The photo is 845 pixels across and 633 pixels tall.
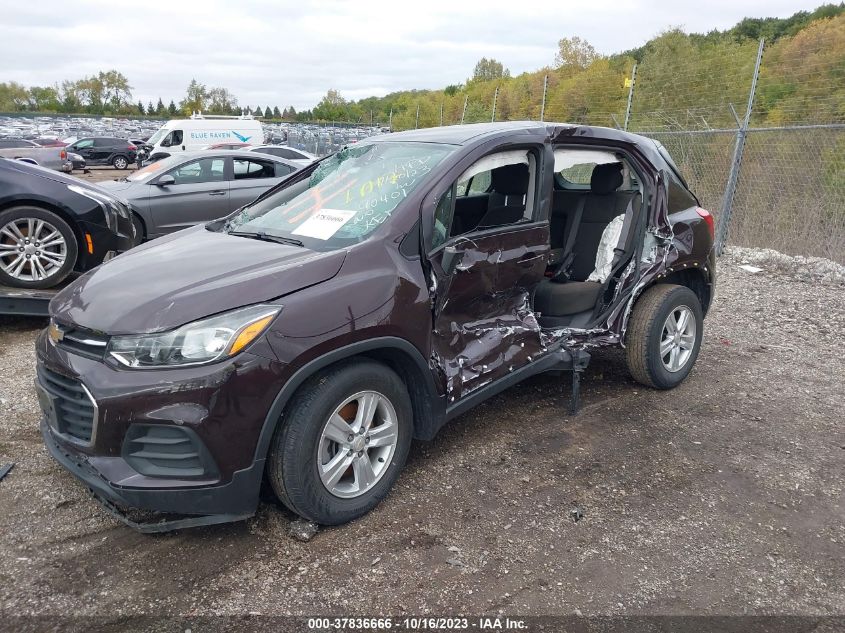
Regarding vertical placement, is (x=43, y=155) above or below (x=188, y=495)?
above

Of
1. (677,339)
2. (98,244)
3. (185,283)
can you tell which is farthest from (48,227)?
(677,339)

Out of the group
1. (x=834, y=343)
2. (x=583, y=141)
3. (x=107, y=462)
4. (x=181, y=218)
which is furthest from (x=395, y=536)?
(x=181, y=218)

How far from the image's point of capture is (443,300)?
3328mm

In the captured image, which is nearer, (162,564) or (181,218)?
(162,564)

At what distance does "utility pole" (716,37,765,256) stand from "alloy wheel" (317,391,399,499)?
26.2 ft

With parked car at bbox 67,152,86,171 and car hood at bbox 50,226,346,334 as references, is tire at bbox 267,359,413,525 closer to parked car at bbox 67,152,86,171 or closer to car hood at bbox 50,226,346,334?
car hood at bbox 50,226,346,334

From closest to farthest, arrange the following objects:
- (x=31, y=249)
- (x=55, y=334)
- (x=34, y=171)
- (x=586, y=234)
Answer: (x=55, y=334), (x=586, y=234), (x=31, y=249), (x=34, y=171)

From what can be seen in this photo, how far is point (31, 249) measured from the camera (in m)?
5.57

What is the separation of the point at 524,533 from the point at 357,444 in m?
0.90

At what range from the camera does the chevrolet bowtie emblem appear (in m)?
2.89

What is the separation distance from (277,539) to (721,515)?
2.18 m

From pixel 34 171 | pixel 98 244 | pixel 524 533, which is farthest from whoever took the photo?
pixel 98 244

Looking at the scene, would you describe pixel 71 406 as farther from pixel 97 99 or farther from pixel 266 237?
pixel 97 99

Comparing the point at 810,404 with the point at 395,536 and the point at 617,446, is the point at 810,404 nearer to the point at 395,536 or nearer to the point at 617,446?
the point at 617,446
